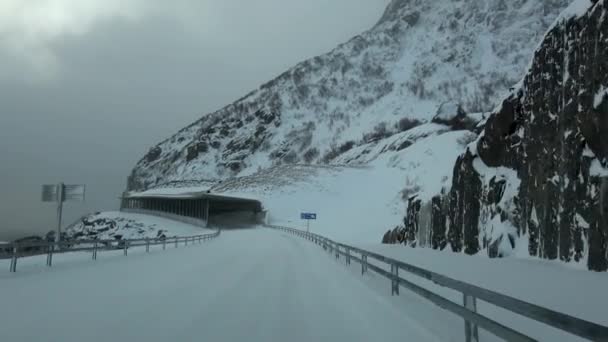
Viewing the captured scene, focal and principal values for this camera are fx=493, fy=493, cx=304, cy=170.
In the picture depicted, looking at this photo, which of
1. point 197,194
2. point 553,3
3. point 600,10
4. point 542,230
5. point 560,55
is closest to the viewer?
point 600,10

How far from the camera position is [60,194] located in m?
23.3

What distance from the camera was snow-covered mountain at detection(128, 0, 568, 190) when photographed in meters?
157

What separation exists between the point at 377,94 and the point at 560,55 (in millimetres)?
165102

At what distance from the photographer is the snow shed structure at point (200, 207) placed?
7788cm

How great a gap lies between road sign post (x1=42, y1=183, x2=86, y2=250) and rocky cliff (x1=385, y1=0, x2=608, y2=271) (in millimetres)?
17931

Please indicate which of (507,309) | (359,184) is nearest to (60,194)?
(507,309)

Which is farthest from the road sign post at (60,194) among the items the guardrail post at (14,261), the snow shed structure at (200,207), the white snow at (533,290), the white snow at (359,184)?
the snow shed structure at (200,207)

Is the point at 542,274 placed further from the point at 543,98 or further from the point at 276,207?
the point at 276,207

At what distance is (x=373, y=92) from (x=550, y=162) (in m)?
167

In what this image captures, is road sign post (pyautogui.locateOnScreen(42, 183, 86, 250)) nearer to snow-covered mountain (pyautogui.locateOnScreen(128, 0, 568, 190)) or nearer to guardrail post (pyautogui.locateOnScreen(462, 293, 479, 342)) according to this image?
guardrail post (pyautogui.locateOnScreen(462, 293, 479, 342))

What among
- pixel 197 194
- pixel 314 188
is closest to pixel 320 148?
pixel 314 188

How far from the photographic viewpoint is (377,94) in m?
176

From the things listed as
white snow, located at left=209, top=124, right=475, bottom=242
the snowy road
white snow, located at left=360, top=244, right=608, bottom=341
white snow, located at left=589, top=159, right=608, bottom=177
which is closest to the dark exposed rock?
white snow, located at left=209, top=124, right=475, bottom=242

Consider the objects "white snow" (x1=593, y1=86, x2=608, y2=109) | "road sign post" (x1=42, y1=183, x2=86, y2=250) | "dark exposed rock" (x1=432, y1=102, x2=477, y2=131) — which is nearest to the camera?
"white snow" (x1=593, y1=86, x2=608, y2=109)
